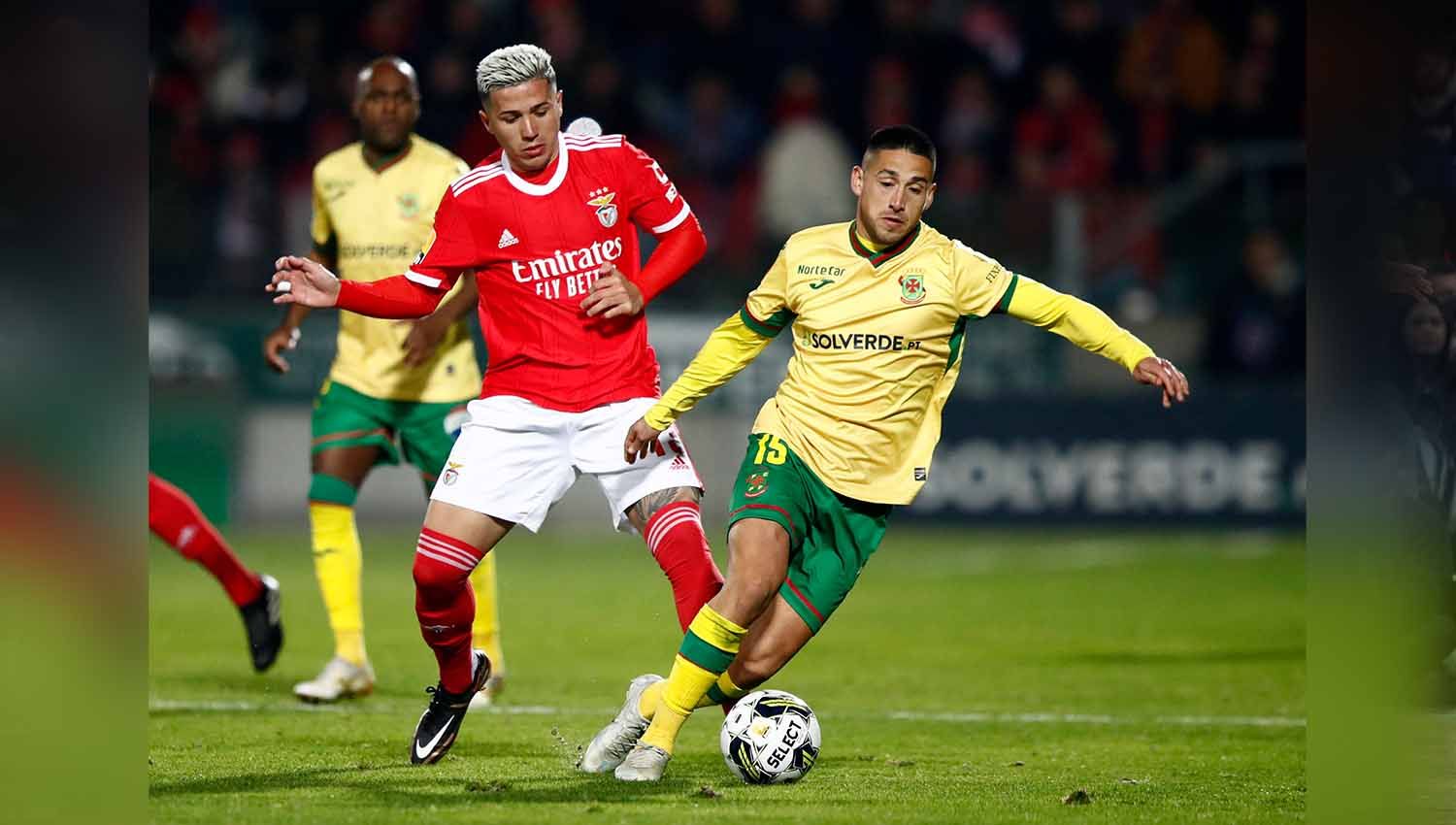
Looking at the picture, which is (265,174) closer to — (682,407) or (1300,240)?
(1300,240)

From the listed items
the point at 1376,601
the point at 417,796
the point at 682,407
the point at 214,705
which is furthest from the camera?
the point at 214,705

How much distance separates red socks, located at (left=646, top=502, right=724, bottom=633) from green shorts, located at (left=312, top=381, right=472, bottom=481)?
2.33 metres

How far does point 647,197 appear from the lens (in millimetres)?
6254

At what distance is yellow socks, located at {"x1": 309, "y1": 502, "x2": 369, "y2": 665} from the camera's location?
8.11 m

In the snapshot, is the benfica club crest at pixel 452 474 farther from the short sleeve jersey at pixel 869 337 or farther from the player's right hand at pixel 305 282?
the short sleeve jersey at pixel 869 337

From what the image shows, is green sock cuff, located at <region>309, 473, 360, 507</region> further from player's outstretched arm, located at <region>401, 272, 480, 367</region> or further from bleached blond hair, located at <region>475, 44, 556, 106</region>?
bleached blond hair, located at <region>475, 44, 556, 106</region>

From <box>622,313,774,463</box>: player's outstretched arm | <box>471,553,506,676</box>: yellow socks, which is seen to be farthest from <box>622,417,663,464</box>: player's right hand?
<box>471,553,506,676</box>: yellow socks

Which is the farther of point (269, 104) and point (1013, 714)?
point (269, 104)

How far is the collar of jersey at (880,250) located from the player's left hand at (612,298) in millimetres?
700

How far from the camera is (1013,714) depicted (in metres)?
7.76

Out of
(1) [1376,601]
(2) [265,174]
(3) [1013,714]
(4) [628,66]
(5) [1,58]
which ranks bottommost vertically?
(3) [1013,714]

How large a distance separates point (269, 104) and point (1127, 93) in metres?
7.79

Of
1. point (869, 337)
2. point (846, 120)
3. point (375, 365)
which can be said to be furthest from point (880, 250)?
point (846, 120)

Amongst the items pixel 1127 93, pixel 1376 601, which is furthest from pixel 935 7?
pixel 1376 601
